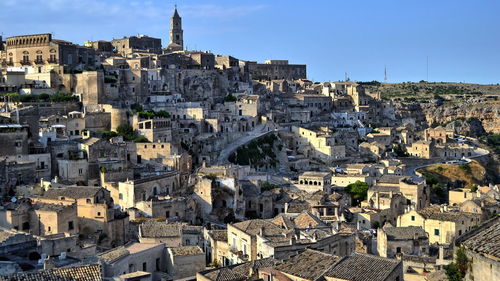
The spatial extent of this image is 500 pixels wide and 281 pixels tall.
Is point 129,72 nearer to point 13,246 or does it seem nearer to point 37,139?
point 37,139

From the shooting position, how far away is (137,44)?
72.1 metres

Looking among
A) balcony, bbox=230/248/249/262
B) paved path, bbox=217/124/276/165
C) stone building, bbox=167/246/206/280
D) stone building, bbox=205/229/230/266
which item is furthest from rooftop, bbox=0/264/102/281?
paved path, bbox=217/124/276/165

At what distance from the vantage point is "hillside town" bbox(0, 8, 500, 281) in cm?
2009

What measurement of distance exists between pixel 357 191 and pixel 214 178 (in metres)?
11.5

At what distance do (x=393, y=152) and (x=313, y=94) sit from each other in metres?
15.8

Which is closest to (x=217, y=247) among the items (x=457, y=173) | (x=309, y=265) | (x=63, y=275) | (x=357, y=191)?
(x=309, y=265)

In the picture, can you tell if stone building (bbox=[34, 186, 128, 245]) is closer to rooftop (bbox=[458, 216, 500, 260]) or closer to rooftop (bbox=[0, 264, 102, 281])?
rooftop (bbox=[0, 264, 102, 281])

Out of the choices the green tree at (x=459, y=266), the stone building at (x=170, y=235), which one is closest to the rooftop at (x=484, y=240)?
the green tree at (x=459, y=266)

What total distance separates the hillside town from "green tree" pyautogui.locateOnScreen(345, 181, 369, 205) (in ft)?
0.32

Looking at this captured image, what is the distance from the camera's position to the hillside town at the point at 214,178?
2009 centimetres

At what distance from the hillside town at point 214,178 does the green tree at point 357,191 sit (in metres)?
0.10

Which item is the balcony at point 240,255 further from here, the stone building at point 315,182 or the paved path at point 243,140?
the paved path at point 243,140

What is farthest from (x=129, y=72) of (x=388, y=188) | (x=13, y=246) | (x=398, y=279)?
(x=398, y=279)

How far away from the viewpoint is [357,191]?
4384 cm
